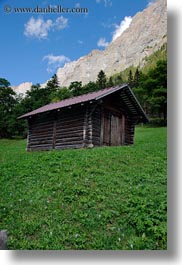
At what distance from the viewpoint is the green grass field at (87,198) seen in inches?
152

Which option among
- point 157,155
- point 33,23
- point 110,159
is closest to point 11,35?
point 33,23

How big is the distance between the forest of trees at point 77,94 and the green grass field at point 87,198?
0.89 feet

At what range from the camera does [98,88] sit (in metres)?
5.98

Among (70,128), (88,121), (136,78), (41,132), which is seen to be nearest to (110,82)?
(136,78)

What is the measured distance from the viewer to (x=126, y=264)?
4027 mm

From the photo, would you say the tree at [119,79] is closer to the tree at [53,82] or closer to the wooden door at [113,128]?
the tree at [53,82]

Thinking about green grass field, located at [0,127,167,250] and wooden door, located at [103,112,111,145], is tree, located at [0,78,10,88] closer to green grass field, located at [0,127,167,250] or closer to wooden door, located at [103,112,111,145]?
green grass field, located at [0,127,167,250]

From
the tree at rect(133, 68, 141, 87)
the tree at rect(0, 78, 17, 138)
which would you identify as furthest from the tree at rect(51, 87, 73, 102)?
the tree at rect(133, 68, 141, 87)

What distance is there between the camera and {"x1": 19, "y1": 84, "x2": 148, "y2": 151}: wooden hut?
20.6 feet

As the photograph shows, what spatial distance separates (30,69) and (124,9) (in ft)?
5.76

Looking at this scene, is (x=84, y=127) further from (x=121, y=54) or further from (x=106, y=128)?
(x=121, y=54)

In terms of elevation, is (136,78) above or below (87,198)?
above

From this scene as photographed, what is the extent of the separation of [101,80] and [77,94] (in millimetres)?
490

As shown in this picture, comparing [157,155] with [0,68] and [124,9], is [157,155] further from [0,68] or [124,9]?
[0,68]
